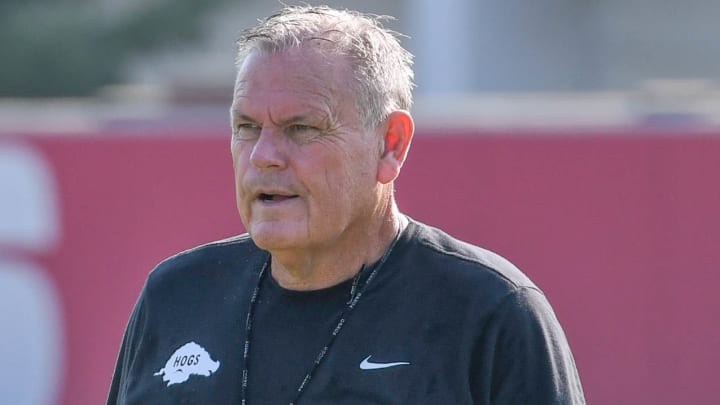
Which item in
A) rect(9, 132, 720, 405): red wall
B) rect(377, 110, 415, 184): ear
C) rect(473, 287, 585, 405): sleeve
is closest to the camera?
rect(473, 287, 585, 405): sleeve

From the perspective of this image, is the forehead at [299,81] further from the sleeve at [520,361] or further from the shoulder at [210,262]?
the sleeve at [520,361]

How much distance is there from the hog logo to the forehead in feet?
1.91

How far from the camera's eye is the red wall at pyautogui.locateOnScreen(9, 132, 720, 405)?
6.75m

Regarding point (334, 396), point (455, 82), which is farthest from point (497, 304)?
point (455, 82)

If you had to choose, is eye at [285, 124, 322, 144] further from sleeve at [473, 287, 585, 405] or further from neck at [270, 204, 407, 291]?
sleeve at [473, 287, 585, 405]

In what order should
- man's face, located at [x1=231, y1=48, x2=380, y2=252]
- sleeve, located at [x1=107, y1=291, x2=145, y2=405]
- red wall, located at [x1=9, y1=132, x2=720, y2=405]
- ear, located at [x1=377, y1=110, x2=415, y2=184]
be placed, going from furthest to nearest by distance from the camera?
red wall, located at [x1=9, y1=132, x2=720, y2=405] < sleeve, located at [x1=107, y1=291, x2=145, y2=405] < ear, located at [x1=377, y1=110, x2=415, y2=184] < man's face, located at [x1=231, y1=48, x2=380, y2=252]

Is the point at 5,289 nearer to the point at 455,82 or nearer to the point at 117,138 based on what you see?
the point at 117,138

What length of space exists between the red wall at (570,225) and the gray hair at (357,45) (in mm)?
3742

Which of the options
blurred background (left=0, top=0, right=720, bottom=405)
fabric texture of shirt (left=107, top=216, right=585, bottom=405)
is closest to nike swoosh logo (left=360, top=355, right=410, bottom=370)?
fabric texture of shirt (left=107, top=216, right=585, bottom=405)

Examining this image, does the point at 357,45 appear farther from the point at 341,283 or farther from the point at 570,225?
the point at 570,225

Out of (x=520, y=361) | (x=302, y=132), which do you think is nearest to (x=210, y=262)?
(x=302, y=132)

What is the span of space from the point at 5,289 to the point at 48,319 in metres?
0.27

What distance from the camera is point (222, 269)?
11.1ft

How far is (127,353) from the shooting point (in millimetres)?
3391
